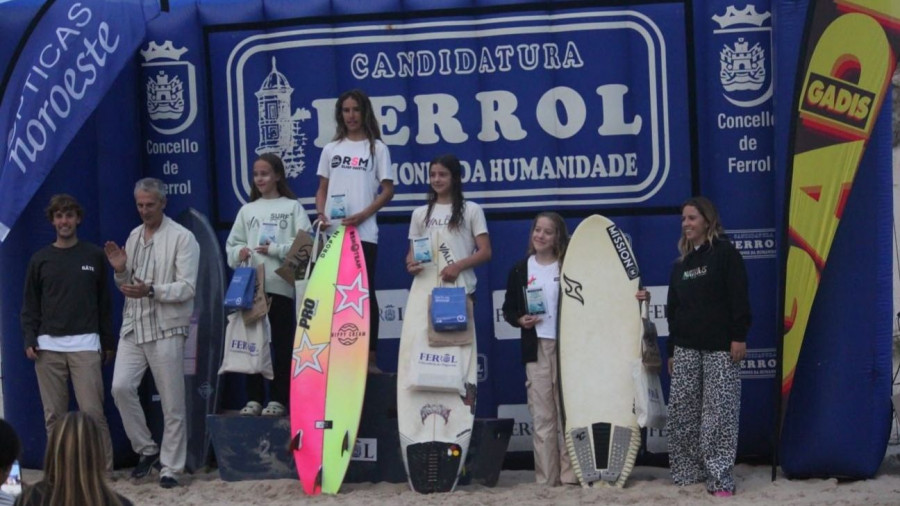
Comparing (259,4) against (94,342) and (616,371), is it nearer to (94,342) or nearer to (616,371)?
(94,342)

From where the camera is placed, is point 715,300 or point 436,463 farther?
point 436,463

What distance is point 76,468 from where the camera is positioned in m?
3.02

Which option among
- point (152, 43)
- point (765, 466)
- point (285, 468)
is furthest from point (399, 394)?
point (152, 43)

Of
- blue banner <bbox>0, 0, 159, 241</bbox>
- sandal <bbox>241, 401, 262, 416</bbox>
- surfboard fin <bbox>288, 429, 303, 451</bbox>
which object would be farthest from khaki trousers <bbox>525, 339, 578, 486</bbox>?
blue banner <bbox>0, 0, 159, 241</bbox>

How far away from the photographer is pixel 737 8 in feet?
21.1

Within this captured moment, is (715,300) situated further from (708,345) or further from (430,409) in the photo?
(430,409)

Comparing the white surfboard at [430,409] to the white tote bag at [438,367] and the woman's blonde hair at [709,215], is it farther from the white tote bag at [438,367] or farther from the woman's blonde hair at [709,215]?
the woman's blonde hair at [709,215]

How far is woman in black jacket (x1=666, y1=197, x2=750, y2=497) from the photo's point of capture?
5.81 meters

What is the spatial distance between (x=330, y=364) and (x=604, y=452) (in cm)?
132

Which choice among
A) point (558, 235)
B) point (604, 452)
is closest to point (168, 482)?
point (604, 452)

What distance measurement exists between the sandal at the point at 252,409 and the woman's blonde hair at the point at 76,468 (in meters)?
3.39

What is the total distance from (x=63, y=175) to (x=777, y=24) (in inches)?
140

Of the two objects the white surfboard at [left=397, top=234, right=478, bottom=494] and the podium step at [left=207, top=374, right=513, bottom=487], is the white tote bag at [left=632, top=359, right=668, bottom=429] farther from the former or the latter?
the white surfboard at [left=397, top=234, right=478, bottom=494]

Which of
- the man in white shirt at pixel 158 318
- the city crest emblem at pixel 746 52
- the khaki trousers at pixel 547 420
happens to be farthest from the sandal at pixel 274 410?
the city crest emblem at pixel 746 52
